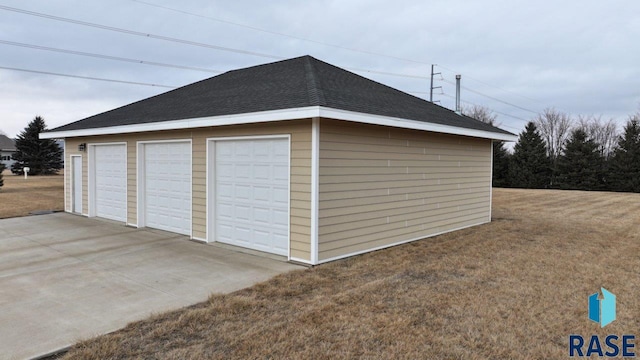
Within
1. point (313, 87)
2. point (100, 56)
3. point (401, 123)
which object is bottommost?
point (401, 123)

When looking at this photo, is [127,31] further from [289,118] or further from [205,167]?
[289,118]

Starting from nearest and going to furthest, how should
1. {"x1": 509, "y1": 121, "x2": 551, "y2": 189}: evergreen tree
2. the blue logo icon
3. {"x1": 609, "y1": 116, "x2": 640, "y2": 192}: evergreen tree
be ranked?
the blue logo icon < {"x1": 609, "y1": 116, "x2": 640, "y2": 192}: evergreen tree < {"x1": 509, "y1": 121, "x2": 551, "y2": 189}: evergreen tree

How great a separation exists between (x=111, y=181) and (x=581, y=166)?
30.5m

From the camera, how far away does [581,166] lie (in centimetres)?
2870

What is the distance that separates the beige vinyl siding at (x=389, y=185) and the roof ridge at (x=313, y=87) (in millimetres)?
420

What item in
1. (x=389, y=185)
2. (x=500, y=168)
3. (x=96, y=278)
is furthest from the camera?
(x=500, y=168)

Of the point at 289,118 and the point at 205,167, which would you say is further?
the point at 205,167

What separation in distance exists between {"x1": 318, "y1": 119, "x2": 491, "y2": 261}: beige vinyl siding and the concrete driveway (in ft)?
4.38

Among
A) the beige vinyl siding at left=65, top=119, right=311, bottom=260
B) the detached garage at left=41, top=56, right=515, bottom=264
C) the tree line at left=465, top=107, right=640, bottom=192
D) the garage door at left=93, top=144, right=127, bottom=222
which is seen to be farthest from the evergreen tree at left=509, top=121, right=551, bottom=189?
the garage door at left=93, top=144, right=127, bottom=222

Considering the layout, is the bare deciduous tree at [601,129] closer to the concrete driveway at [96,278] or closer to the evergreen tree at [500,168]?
the evergreen tree at [500,168]

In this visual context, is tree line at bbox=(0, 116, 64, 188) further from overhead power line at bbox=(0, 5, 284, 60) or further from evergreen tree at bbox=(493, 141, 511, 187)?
evergreen tree at bbox=(493, 141, 511, 187)

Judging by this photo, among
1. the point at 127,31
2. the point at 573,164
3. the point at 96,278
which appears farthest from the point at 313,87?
the point at 573,164

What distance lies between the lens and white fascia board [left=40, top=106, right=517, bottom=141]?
613cm

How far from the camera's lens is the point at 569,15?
13.3m
